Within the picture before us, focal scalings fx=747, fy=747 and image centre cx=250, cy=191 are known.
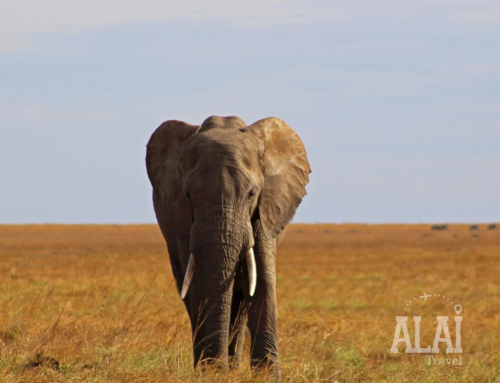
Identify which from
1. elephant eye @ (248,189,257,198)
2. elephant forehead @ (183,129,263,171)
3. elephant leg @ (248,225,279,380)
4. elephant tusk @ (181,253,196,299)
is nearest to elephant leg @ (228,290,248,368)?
elephant leg @ (248,225,279,380)

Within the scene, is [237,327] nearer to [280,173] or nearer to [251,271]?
[251,271]

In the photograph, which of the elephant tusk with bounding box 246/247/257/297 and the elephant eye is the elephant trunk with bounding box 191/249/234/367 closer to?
the elephant tusk with bounding box 246/247/257/297

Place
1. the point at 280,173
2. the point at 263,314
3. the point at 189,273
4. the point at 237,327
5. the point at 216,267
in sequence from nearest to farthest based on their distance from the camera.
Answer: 1. the point at 216,267
2. the point at 189,273
3. the point at 263,314
4. the point at 280,173
5. the point at 237,327

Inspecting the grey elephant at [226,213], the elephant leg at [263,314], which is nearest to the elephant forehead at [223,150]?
the grey elephant at [226,213]

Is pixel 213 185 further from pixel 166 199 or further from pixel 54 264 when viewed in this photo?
pixel 54 264

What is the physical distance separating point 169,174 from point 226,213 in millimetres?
1280

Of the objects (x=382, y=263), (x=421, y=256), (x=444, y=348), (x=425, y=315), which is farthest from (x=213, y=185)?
(x=421, y=256)

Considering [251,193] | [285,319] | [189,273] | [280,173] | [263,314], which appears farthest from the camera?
[285,319]

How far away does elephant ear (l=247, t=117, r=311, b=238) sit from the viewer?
25.2 ft

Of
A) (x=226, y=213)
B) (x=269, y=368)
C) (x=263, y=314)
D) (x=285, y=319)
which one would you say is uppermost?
(x=226, y=213)

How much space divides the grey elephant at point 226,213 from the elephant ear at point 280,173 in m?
0.01

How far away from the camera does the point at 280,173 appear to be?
7945 millimetres

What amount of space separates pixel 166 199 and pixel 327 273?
814 inches

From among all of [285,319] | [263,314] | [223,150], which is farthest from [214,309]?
[285,319]
